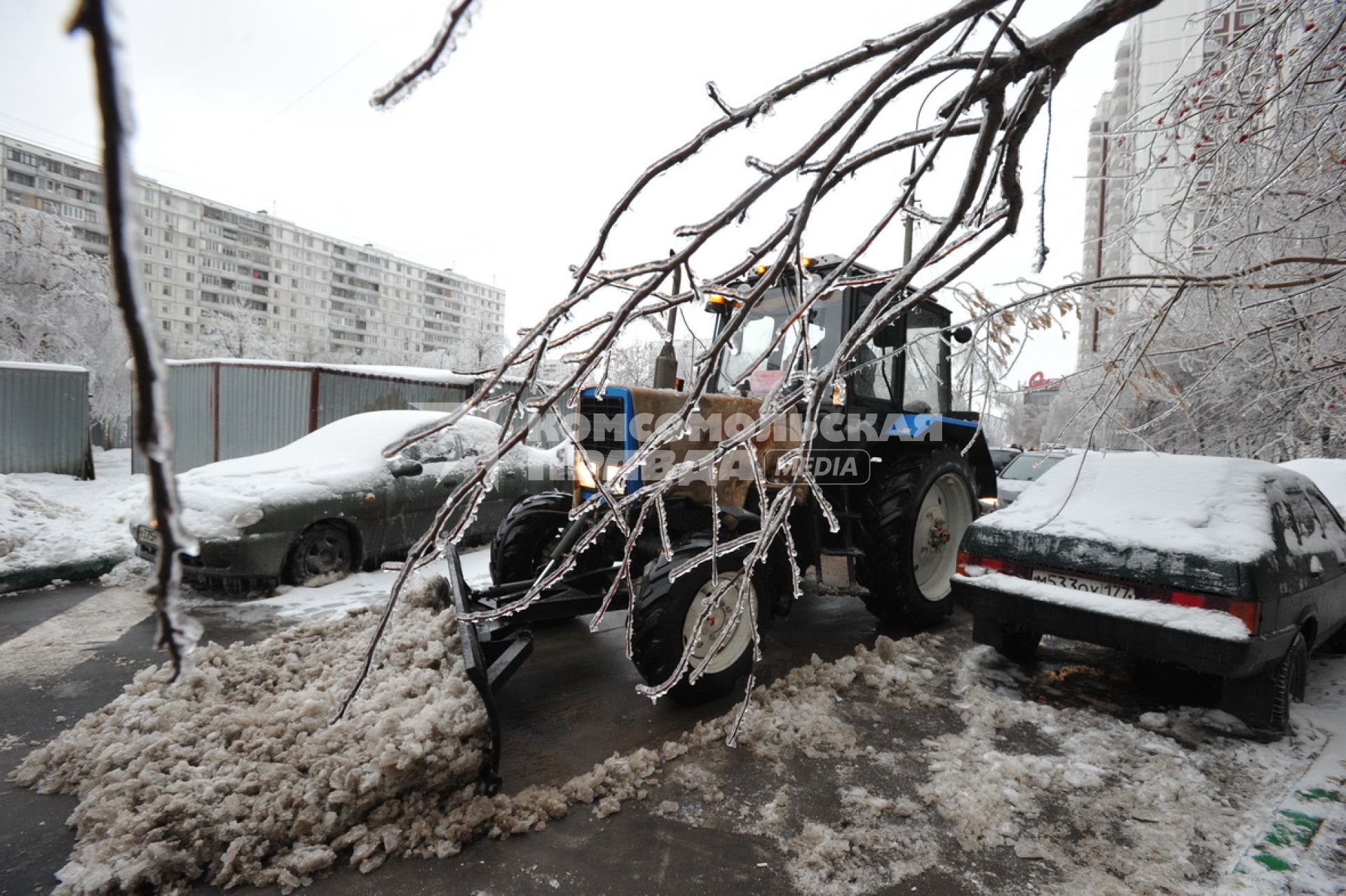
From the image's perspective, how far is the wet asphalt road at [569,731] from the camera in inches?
94.9

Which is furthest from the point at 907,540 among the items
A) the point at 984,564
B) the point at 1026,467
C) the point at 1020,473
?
the point at 1026,467

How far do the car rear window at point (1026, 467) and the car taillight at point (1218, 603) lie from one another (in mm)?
8013

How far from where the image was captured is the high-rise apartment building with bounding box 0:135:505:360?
52.8m

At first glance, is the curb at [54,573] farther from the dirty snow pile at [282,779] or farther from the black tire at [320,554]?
the dirty snow pile at [282,779]

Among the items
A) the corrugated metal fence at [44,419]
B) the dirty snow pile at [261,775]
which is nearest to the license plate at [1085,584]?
the dirty snow pile at [261,775]

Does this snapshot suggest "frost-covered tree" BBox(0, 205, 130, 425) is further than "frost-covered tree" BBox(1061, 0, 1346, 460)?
Yes

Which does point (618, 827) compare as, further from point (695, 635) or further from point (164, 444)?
point (164, 444)

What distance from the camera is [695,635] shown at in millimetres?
1787

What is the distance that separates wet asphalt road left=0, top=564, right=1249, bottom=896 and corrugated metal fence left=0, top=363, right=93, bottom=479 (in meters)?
8.56

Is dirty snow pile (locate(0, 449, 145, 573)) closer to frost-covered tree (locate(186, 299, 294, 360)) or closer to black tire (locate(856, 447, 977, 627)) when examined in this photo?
black tire (locate(856, 447, 977, 627))

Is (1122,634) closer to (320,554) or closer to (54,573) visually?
(320,554)

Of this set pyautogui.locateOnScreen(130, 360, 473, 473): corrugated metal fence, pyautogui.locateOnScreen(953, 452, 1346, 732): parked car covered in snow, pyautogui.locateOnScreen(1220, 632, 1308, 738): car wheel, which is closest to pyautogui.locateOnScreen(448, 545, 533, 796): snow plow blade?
pyautogui.locateOnScreen(953, 452, 1346, 732): parked car covered in snow

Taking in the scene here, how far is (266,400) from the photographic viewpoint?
42.2ft

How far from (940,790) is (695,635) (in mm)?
1910
